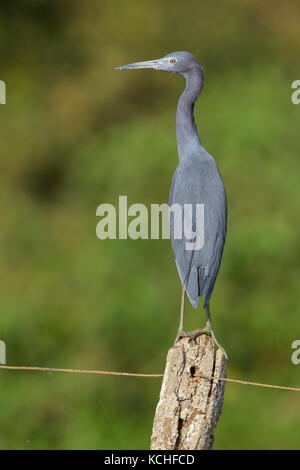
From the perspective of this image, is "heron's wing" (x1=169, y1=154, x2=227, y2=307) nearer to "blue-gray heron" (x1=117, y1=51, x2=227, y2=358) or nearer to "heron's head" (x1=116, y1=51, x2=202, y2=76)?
"blue-gray heron" (x1=117, y1=51, x2=227, y2=358)

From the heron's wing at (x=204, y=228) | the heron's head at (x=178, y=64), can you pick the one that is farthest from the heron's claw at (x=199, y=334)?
the heron's head at (x=178, y=64)

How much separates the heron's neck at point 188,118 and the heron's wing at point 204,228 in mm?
152

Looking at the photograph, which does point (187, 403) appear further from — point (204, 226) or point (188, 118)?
point (188, 118)

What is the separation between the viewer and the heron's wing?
206 cm

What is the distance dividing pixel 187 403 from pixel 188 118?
36.4 inches

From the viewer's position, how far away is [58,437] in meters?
5.08

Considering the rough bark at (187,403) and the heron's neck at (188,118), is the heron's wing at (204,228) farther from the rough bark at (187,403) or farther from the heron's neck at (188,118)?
the rough bark at (187,403)

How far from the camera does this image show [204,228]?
207 centimetres

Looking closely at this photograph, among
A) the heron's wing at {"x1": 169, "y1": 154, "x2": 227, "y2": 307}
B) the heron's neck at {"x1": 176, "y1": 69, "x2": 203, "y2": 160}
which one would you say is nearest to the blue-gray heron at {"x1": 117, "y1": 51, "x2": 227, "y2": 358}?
the heron's wing at {"x1": 169, "y1": 154, "x2": 227, "y2": 307}

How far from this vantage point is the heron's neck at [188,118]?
2227 millimetres

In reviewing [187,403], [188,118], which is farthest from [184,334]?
[188,118]

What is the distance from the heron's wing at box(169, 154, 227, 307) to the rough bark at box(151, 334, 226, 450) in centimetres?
34

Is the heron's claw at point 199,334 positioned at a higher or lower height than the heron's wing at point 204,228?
lower

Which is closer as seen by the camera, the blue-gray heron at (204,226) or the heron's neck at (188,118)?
the blue-gray heron at (204,226)
